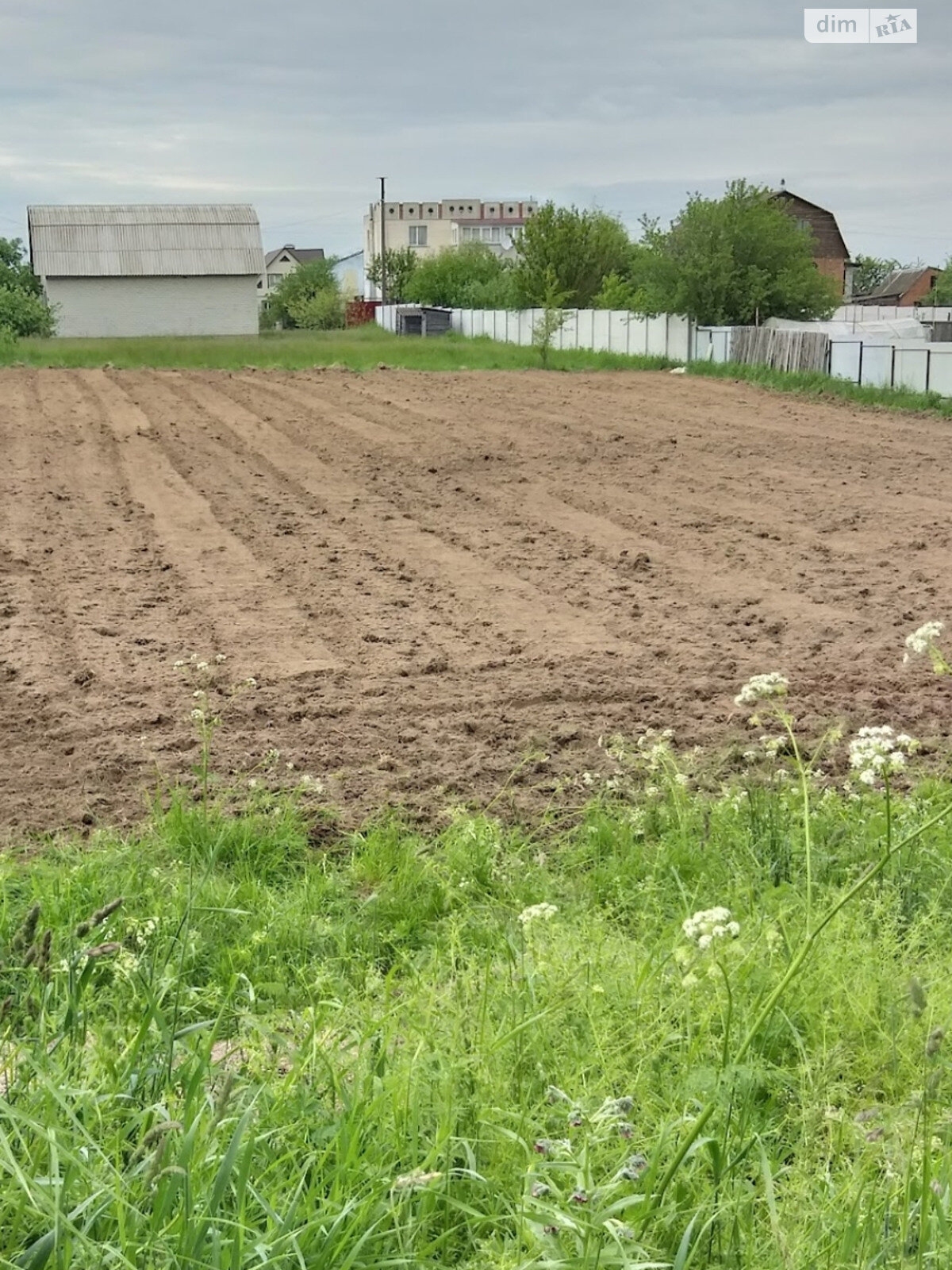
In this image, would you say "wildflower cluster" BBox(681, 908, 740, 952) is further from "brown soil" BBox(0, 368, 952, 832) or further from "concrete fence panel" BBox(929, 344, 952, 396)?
"concrete fence panel" BBox(929, 344, 952, 396)

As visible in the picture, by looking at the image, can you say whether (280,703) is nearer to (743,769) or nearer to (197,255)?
(743,769)

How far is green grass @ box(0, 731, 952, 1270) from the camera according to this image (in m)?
2.60

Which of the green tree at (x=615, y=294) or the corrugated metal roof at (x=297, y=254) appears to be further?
the corrugated metal roof at (x=297, y=254)

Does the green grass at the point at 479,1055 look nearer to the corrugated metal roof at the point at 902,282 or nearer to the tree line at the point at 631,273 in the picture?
the tree line at the point at 631,273

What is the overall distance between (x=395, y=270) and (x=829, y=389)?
76.1 meters

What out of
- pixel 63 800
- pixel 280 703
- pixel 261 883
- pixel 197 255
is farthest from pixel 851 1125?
pixel 197 255

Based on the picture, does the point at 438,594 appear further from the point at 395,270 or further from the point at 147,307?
the point at 395,270

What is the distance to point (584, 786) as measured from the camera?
6.24 meters

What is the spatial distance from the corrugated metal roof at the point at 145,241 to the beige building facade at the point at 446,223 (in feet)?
208

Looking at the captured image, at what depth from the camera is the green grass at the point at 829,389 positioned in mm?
26219

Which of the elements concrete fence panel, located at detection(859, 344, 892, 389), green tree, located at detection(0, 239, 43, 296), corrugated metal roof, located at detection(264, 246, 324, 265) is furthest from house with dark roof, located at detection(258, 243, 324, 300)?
concrete fence panel, located at detection(859, 344, 892, 389)

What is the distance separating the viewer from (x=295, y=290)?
96.9 meters

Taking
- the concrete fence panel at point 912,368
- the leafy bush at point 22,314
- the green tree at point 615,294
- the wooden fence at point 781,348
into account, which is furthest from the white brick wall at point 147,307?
the concrete fence panel at point 912,368

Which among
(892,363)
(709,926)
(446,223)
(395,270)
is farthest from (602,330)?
(446,223)
